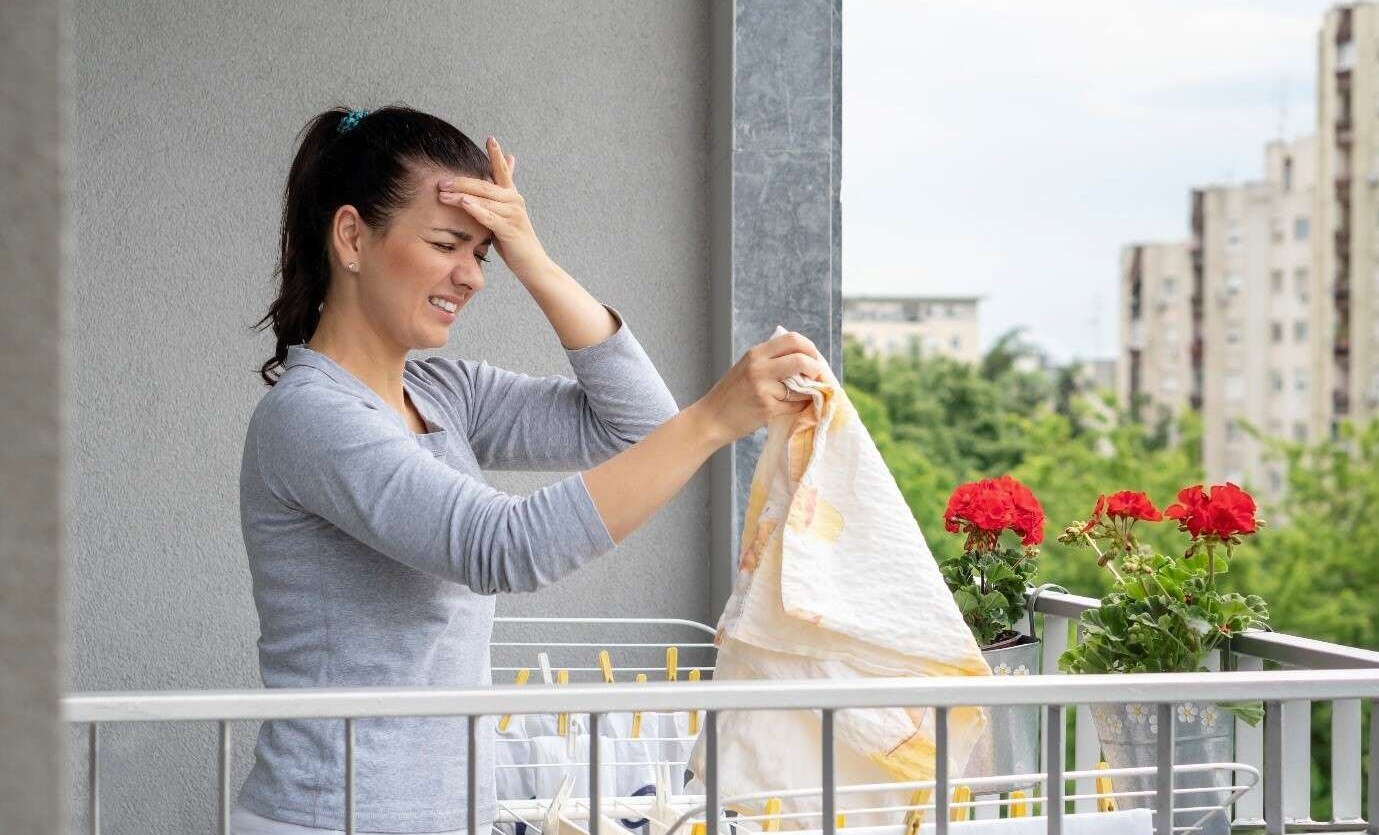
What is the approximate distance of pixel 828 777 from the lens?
1314mm

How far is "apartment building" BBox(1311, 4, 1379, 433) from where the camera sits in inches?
1399

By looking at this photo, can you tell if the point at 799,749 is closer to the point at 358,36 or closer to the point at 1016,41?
the point at 358,36

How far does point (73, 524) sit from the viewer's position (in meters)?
2.99

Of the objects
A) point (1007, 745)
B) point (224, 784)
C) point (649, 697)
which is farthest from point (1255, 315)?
point (224, 784)

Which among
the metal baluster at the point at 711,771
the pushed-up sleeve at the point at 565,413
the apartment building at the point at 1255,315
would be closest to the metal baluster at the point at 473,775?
the metal baluster at the point at 711,771

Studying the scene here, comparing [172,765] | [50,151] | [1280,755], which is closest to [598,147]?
[172,765]

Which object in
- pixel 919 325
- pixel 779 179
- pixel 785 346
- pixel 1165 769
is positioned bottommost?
pixel 1165 769

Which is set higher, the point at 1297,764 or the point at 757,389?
the point at 757,389

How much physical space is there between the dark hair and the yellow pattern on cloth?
17.5 inches

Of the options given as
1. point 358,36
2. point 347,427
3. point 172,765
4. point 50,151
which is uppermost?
point 358,36

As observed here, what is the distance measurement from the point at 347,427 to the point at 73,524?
5.49 feet

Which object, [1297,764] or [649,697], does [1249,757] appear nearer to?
[1297,764]

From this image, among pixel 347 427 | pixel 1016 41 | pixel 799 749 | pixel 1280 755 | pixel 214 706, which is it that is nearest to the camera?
pixel 214 706

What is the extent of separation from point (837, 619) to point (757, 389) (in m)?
0.26
